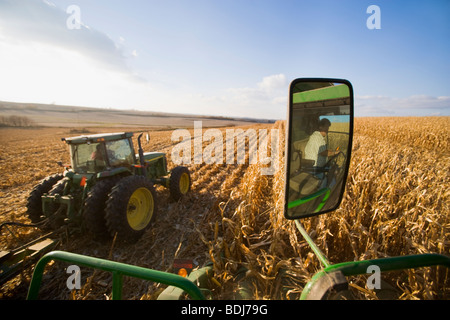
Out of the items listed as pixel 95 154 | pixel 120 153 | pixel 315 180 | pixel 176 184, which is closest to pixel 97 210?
pixel 95 154

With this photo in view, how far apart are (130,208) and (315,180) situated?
3.72 meters

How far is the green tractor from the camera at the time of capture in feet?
11.7

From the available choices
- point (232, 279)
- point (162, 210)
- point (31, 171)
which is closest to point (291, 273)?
point (232, 279)

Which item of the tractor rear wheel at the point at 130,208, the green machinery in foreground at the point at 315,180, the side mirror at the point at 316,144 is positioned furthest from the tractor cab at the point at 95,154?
the side mirror at the point at 316,144

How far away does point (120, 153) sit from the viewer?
4.75 metres

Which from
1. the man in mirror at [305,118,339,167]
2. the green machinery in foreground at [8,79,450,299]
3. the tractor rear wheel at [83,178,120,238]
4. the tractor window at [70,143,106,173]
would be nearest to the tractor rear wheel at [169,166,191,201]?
the tractor window at [70,143,106,173]

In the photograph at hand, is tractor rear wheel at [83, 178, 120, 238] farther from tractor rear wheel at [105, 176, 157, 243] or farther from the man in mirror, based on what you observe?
the man in mirror

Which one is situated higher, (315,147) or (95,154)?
(315,147)

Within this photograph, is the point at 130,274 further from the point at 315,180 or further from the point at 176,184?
the point at 176,184
